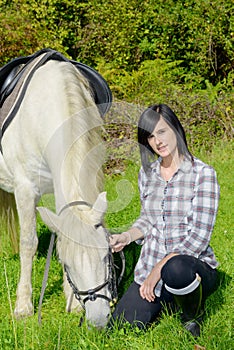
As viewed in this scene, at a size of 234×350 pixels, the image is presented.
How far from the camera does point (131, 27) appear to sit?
10297mm

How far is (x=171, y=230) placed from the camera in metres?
3.41

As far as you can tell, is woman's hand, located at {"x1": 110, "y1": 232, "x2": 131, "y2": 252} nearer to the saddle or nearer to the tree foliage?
the saddle

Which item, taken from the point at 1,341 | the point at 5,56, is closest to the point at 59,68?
the point at 1,341

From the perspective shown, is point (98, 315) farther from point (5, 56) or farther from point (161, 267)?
point (5, 56)

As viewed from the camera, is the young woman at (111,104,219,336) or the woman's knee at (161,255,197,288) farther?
the young woman at (111,104,219,336)

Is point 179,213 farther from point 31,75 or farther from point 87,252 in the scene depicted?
point 31,75

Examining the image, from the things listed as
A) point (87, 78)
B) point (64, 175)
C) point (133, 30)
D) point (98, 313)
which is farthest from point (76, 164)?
point (133, 30)

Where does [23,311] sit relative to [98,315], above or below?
below

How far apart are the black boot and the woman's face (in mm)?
804

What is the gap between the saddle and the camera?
4.24 m

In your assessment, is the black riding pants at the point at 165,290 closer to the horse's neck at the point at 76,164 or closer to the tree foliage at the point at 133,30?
the horse's neck at the point at 76,164

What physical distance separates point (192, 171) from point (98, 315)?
1001mm

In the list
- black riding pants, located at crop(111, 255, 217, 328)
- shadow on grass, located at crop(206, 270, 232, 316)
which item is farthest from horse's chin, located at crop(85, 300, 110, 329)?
shadow on grass, located at crop(206, 270, 232, 316)

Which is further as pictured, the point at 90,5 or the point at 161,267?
the point at 90,5
